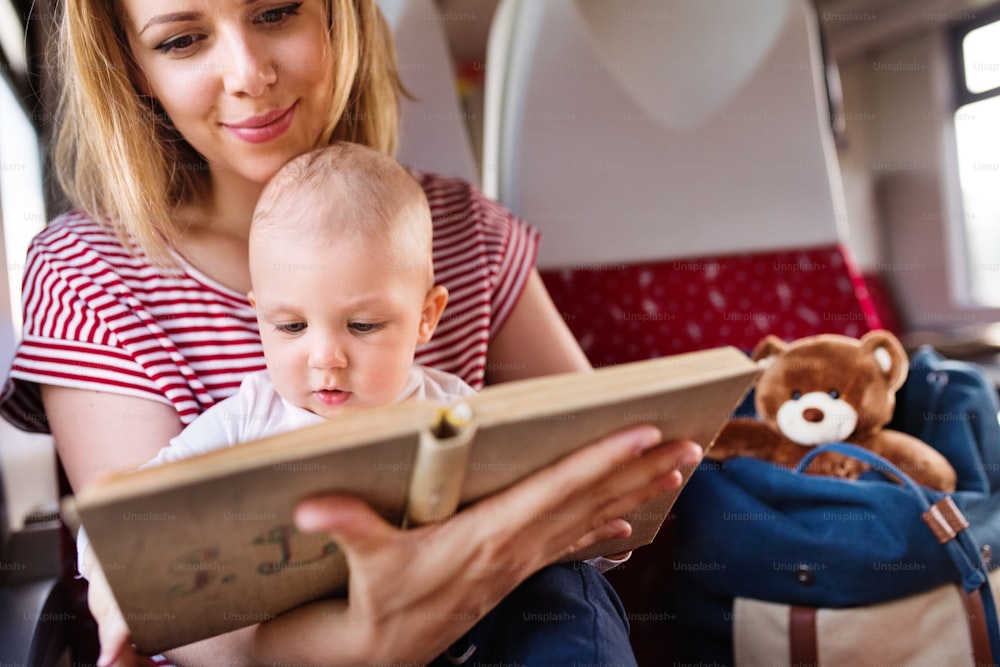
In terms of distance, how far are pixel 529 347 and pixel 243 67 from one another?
609 mm

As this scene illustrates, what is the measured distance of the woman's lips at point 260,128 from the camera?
974mm

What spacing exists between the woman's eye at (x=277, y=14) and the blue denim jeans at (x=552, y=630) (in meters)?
0.75

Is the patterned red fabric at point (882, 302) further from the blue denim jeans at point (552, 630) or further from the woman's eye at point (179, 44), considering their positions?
the woman's eye at point (179, 44)

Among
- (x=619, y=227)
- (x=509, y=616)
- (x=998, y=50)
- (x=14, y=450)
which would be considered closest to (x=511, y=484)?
(x=509, y=616)

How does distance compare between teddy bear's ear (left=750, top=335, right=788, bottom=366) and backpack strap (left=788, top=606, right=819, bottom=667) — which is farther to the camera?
teddy bear's ear (left=750, top=335, right=788, bottom=366)

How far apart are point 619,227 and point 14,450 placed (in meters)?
1.25

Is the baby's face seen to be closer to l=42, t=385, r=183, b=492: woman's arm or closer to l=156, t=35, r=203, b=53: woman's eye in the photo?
l=42, t=385, r=183, b=492: woman's arm

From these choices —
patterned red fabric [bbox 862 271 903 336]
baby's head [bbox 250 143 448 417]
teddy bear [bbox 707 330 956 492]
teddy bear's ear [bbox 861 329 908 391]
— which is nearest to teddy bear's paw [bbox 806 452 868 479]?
teddy bear [bbox 707 330 956 492]

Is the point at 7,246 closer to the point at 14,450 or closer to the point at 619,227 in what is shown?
the point at 14,450

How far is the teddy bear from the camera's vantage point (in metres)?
1.26

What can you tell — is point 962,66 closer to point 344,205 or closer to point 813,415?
point 813,415

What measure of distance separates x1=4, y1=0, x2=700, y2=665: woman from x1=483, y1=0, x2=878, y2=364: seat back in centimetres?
47

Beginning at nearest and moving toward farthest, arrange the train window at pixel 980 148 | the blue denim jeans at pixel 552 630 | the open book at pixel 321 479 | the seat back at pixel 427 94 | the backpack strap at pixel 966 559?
the open book at pixel 321 479, the blue denim jeans at pixel 552 630, the backpack strap at pixel 966 559, the seat back at pixel 427 94, the train window at pixel 980 148

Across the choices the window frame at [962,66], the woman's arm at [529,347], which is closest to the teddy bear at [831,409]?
the woman's arm at [529,347]
